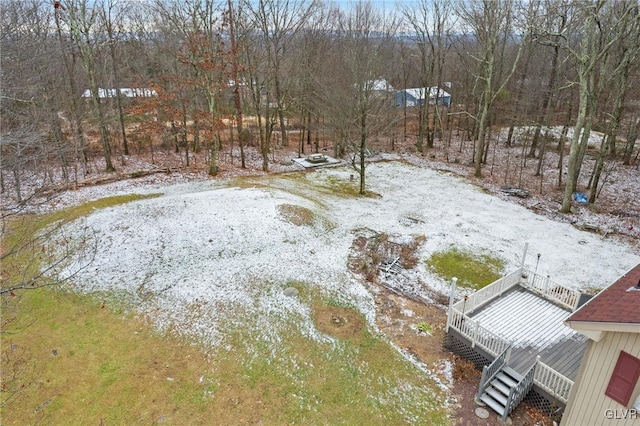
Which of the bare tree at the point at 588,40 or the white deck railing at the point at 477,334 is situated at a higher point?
the bare tree at the point at 588,40

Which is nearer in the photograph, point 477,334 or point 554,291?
point 477,334

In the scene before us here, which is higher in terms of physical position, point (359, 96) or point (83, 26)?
point (83, 26)

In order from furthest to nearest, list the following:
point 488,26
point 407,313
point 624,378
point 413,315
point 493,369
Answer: point 488,26, point 407,313, point 413,315, point 493,369, point 624,378

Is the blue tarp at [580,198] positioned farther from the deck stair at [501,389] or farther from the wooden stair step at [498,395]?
the wooden stair step at [498,395]

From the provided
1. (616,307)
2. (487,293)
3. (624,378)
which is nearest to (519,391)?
(624,378)

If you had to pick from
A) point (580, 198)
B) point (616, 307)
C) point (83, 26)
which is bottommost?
point (580, 198)

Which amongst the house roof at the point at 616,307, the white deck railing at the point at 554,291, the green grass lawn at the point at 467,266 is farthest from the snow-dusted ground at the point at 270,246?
the house roof at the point at 616,307

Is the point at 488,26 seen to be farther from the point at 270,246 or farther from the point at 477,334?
the point at 477,334
